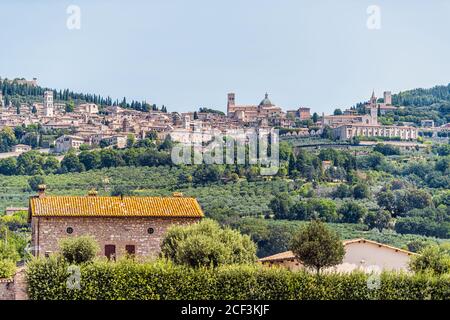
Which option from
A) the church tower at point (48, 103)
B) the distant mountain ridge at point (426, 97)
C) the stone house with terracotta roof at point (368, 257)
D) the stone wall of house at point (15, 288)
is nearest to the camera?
the stone wall of house at point (15, 288)

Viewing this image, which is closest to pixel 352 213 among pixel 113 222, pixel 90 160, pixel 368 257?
pixel 90 160

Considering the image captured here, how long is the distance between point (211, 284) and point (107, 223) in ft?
21.9

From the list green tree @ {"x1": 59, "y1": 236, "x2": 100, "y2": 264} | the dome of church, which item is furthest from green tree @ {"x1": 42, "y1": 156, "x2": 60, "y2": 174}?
green tree @ {"x1": 59, "y1": 236, "x2": 100, "y2": 264}

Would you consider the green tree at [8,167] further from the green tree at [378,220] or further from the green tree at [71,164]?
the green tree at [378,220]

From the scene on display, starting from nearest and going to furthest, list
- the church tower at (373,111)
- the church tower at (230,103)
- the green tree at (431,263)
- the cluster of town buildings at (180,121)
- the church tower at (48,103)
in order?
1. the green tree at (431,263)
2. the cluster of town buildings at (180,121)
3. the church tower at (373,111)
4. the church tower at (48,103)
5. the church tower at (230,103)

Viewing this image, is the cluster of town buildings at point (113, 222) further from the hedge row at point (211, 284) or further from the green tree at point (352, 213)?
the green tree at point (352, 213)

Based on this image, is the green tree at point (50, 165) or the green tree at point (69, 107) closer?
the green tree at point (50, 165)

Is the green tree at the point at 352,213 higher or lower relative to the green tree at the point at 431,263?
lower

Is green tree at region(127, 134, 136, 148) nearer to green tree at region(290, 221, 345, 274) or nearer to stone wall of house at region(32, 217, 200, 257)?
stone wall of house at region(32, 217, 200, 257)

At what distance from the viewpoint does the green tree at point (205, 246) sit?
32.4 metres

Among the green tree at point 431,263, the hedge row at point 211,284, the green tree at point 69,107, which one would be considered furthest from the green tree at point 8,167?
the hedge row at point 211,284

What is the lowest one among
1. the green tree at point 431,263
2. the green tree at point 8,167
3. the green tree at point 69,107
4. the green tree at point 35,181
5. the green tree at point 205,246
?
the green tree at point 35,181

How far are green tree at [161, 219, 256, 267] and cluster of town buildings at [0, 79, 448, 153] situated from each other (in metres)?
92.6
